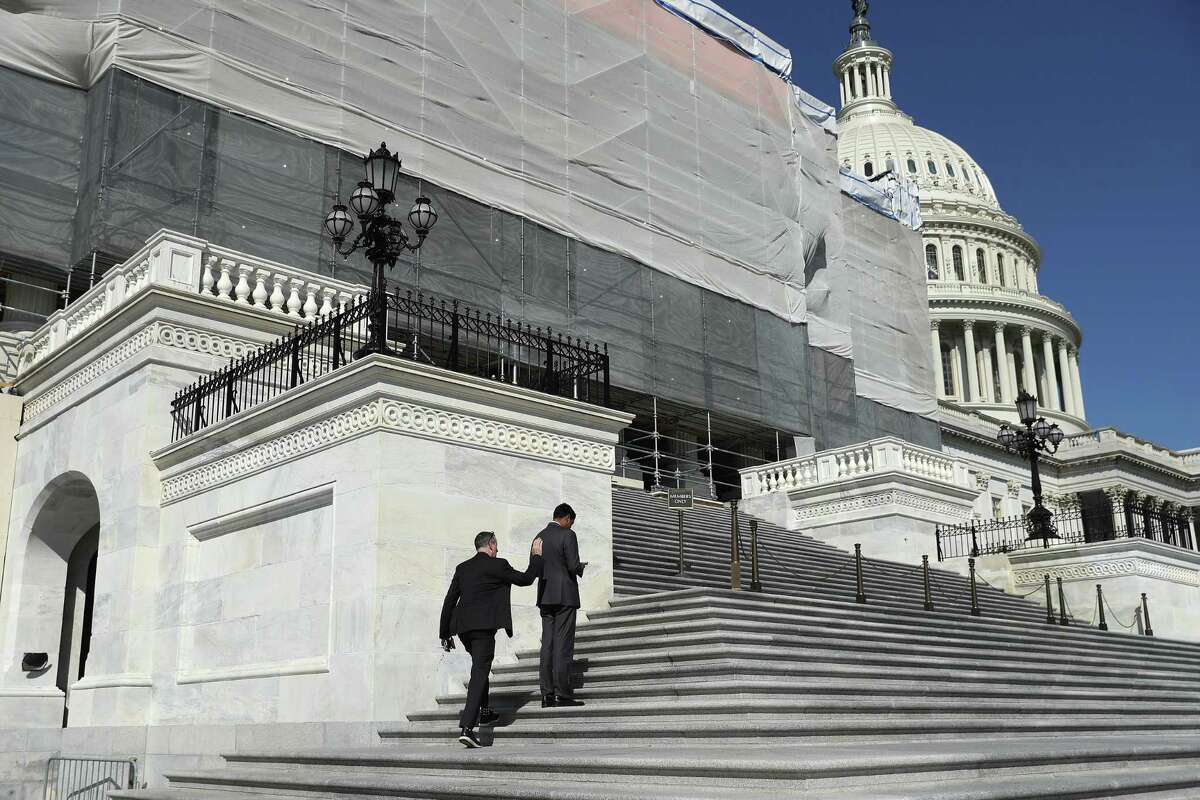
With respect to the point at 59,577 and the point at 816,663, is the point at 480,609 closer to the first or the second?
the point at 816,663

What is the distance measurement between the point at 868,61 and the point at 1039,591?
347ft

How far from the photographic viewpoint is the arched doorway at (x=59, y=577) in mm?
16734

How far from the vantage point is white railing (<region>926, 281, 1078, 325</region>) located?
9050cm

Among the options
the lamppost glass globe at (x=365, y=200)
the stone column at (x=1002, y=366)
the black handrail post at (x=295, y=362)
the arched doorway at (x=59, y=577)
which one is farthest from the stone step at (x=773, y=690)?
the stone column at (x=1002, y=366)

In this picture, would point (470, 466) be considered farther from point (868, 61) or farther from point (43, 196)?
point (868, 61)

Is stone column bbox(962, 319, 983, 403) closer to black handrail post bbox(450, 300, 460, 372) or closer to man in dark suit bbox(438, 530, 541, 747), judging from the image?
black handrail post bbox(450, 300, 460, 372)

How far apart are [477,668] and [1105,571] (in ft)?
65.1

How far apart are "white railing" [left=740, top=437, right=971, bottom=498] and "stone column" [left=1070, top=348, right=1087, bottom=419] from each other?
7281 centimetres

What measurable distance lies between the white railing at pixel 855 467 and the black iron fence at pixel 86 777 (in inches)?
630

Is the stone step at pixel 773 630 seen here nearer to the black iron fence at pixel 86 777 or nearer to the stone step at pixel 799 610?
the stone step at pixel 799 610

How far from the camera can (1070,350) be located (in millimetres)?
95812

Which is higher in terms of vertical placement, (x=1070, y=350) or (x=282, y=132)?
(x=1070, y=350)

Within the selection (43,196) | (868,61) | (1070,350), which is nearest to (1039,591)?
(43,196)

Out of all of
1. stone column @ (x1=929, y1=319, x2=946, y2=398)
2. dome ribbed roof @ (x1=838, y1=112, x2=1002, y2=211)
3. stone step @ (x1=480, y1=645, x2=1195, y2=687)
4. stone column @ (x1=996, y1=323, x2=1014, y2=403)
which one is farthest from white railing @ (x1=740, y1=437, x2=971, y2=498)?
dome ribbed roof @ (x1=838, y1=112, x2=1002, y2=211)
